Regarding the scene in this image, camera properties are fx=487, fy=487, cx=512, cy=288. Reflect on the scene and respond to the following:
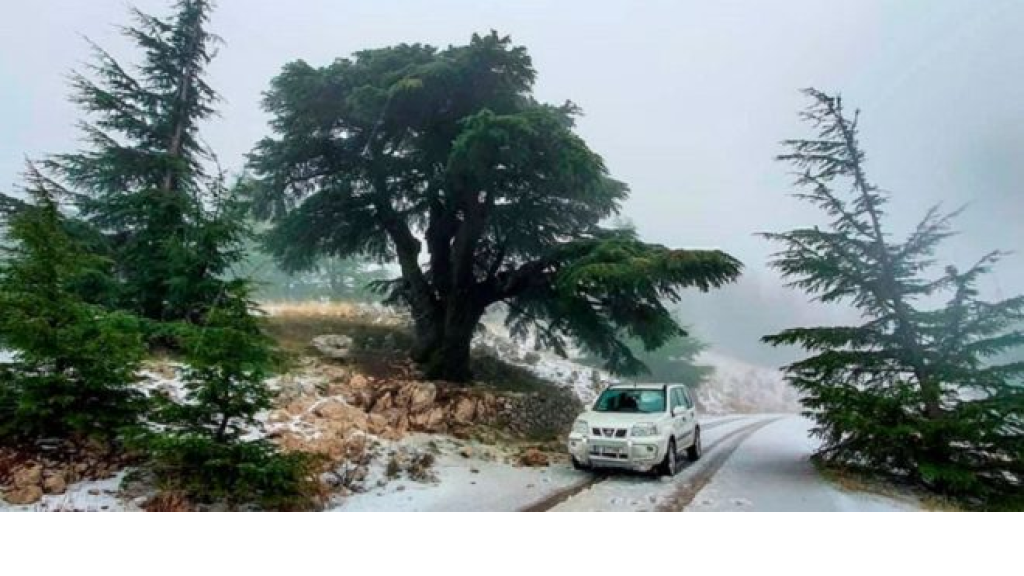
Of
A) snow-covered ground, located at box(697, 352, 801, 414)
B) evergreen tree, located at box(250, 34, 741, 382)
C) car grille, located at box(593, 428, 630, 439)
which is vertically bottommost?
snow-covered ground, located at box(697, 352, 801, 414)

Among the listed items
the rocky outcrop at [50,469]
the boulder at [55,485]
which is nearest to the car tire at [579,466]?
the rocky outcrop at [50,469]

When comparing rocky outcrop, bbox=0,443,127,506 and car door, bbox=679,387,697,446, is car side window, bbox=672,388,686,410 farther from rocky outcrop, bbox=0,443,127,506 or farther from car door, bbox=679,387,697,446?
rocky outcrop, bbox=0,443,127,506

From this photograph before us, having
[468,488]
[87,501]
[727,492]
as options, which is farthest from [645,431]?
[87,501]

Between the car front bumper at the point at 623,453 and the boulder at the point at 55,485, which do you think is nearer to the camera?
the boulder at the point at 55,485

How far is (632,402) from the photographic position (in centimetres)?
1096

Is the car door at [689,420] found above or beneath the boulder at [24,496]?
above

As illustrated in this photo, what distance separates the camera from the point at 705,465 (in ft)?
37.6

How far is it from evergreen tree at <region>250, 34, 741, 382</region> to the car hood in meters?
3.79

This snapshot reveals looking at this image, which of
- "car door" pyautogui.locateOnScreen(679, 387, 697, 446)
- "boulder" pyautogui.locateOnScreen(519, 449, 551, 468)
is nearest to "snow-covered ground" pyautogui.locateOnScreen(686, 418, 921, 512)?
"car door" pyautogui.locateOnScreen(679, 387, 697, 446)

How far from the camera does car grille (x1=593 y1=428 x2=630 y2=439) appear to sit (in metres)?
9.59

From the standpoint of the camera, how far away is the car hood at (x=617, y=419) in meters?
9.74

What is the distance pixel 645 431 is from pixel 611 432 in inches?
26.0

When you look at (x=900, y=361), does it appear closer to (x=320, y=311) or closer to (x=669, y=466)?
(x=669, y=466)

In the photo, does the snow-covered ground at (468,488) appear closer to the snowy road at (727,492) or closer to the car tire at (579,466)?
the car tire at (579,466)
